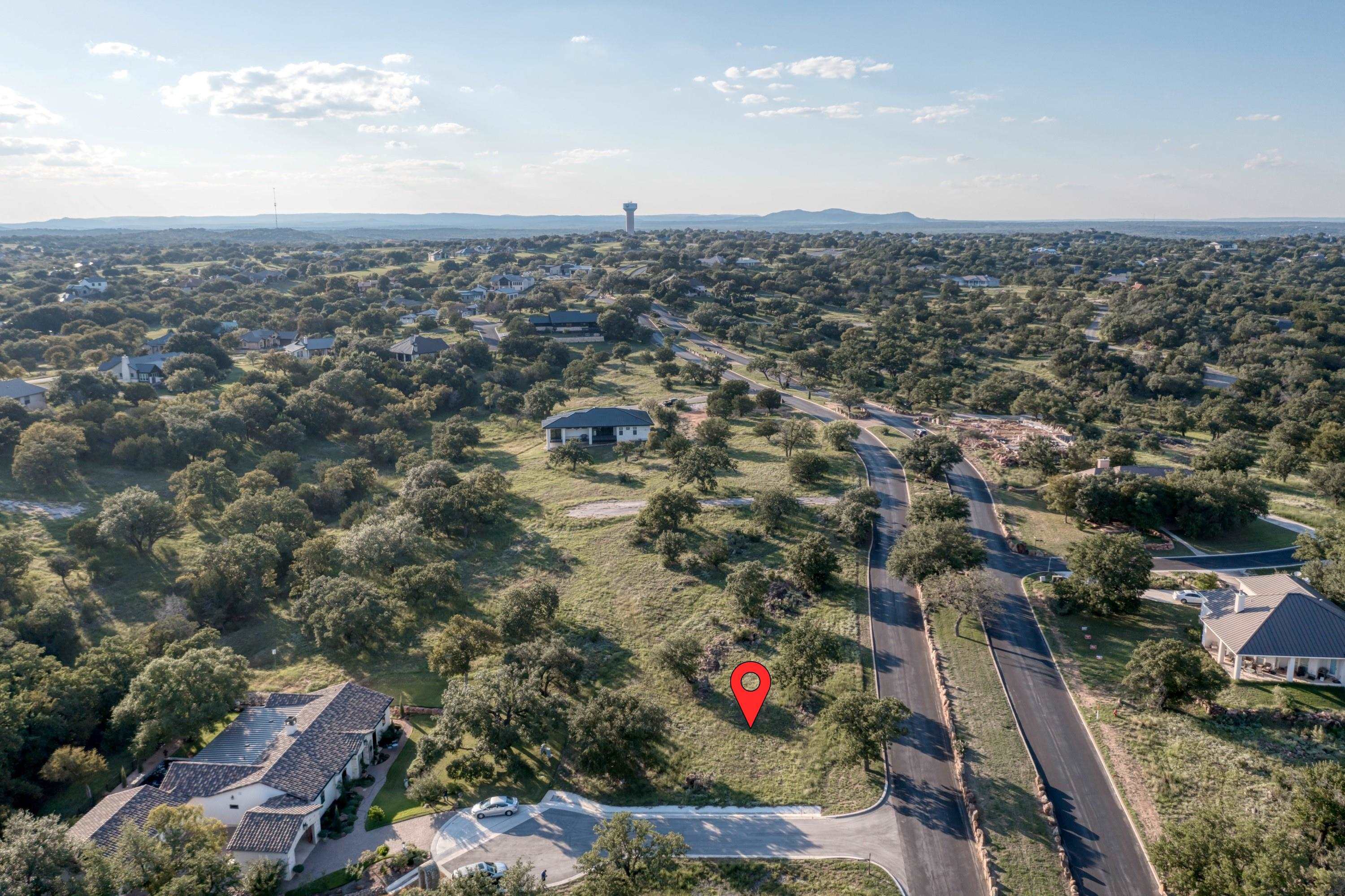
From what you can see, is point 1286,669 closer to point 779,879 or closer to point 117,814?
point 779,879

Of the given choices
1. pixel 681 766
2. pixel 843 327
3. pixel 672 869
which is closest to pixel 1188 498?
pixel 681 766

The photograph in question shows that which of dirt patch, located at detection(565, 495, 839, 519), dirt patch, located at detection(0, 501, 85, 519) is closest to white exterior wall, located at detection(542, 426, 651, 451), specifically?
dirt patch, located at detection(565, 495, 839, 519)

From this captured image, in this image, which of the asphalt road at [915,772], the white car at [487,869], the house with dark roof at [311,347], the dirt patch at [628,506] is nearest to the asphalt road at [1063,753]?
the asphalt road at [915,772]

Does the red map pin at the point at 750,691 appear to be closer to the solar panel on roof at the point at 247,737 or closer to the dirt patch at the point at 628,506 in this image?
the dirt patch at the point at 628,506

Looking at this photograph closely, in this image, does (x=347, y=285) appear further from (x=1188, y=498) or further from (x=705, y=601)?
(x=1188, y=498)

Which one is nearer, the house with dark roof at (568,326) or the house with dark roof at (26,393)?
the house with dark roof at (26,393)

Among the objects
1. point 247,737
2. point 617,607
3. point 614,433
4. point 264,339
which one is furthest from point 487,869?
point 264,339
